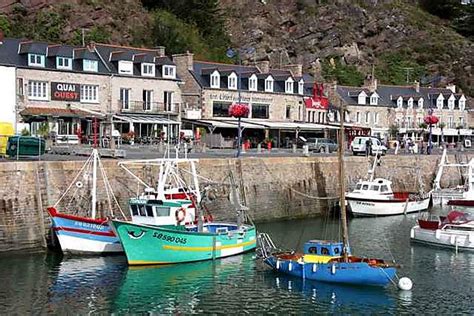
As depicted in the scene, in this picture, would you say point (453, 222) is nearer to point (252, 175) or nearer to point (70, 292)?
point (252, 175)

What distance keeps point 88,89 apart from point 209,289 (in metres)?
31.4

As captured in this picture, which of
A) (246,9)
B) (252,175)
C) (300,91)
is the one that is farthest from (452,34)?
(252,175)

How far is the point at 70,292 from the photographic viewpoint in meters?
23.5

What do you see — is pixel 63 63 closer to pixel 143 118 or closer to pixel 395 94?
pixel 143 118

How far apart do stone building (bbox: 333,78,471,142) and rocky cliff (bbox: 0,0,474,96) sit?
12.9 meters

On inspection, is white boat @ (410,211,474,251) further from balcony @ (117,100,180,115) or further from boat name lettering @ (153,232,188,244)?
balcony @ (117,100,180,115)

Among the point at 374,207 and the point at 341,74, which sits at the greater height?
the point at 341,74

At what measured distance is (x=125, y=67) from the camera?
181 ft

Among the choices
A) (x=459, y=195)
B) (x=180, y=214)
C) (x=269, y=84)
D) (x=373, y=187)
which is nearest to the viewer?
(x=180, y=214)

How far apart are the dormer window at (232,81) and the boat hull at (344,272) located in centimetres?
3718

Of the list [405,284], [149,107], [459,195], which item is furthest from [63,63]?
[405,284]

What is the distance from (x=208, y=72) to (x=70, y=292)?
3961cm

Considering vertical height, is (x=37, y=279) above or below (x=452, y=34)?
below

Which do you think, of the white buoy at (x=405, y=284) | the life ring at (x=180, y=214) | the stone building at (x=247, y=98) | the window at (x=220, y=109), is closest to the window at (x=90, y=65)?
the stone building at (x=247, y=98)
